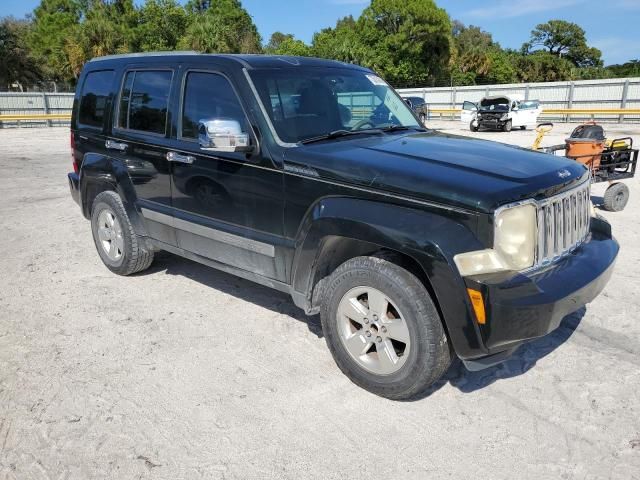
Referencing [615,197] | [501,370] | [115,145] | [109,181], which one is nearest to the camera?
[501,370]

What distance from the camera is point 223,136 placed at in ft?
11.5

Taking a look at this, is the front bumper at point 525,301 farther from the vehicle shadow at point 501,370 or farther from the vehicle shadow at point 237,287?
the vehicle shadow at point 237,287

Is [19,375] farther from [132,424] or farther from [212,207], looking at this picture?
[212,207]

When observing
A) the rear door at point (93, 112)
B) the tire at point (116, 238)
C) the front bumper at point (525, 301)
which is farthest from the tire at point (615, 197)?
the rear door at point (93, 112)

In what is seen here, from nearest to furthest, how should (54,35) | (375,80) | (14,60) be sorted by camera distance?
1. (375,80)
2. (14,60)
3. (54,35)

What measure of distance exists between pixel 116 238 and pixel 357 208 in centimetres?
314

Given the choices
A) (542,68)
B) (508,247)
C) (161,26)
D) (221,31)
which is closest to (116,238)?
(508,247)

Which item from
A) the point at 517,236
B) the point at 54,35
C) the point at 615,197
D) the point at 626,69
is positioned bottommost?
the point at 615,197

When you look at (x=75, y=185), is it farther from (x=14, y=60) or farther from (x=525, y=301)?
(x=14, y=60)

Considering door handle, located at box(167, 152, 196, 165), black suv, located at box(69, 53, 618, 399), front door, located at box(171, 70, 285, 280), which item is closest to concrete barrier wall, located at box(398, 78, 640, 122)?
black suv, located at box(69, 53, 618, 399)

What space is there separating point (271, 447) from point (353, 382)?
2.53 feet

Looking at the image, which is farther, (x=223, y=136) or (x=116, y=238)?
(x=116, y=238)

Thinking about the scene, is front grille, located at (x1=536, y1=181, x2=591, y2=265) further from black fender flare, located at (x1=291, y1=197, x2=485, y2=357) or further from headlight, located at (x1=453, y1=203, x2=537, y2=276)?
black fender flare, located at (x1=291, y1=197, x2=485, y2=357)

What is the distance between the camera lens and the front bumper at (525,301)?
108 inches
